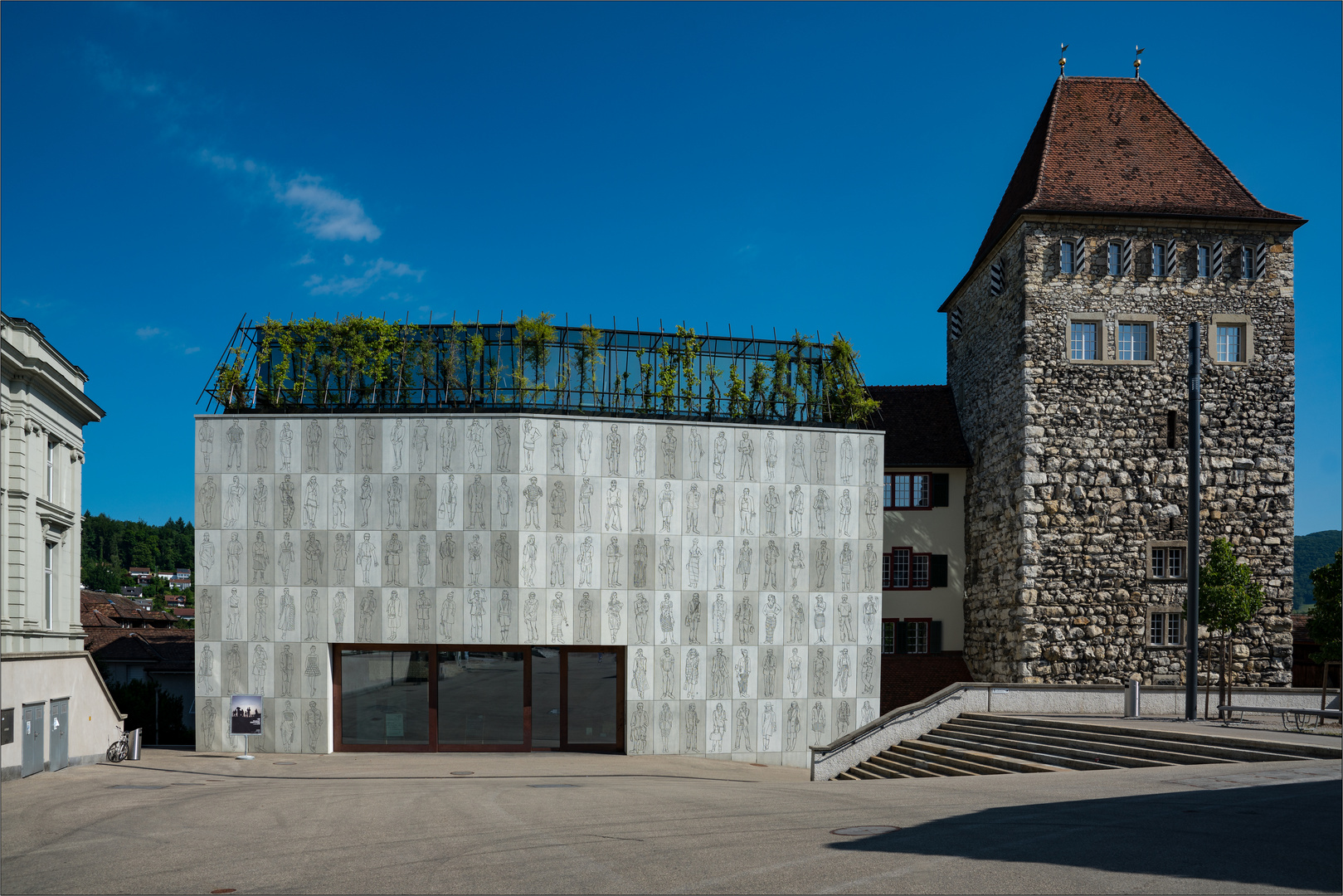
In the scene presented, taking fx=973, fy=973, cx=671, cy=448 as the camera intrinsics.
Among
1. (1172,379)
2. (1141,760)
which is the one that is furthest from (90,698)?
(1172,379)

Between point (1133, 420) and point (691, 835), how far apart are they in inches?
1014

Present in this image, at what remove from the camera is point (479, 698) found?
2655cm

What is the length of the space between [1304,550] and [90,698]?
135141 mm

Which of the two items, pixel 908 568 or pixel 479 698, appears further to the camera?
pixel 908 568

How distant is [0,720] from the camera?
20078 millimetres

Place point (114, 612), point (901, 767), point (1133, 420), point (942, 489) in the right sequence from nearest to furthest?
point (901, 767) < point (1133, 420) < point (942, 489) < point (114, 612)

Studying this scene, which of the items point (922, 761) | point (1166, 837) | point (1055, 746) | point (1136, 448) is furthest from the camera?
point (1136, 448)

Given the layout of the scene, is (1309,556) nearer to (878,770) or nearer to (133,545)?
(878,770)

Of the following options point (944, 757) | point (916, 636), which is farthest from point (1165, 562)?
point (944, 757)

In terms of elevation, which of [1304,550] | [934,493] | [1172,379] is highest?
Result: [1172,379]

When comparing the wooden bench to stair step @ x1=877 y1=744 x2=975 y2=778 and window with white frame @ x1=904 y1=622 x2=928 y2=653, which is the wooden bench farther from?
window with white frame @ x1=904 y1=622 x2=928 y2=653

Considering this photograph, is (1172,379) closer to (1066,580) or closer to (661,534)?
(1066,580)

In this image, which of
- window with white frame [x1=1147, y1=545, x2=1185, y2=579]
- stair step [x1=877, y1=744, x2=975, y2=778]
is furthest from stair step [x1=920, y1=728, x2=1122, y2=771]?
window with white frame [x1=1147, y1=545, x2=1185, y2=579]

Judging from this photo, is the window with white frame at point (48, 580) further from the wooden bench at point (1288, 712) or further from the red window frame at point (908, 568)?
the wooden bench at point (1288, 712)
